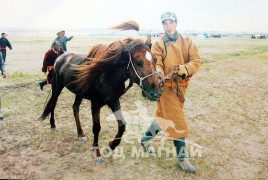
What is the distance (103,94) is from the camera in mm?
4016

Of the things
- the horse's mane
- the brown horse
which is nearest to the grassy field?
the brown horse

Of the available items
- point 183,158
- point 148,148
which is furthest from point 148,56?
point 148,148

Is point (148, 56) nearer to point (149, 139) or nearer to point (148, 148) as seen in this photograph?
point (149, 139)

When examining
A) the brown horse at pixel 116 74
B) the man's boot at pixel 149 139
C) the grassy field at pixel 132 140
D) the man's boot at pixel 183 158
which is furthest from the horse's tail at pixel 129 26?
the grassy field at pixel 132 140

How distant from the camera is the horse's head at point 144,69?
11.0 feet

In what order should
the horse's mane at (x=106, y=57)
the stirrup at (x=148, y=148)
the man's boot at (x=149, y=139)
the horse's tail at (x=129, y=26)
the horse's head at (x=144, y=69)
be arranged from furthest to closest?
the stirrup at (x=148, y=148) → the man's boot at (x=149, y=139) → the horse's tail at (x=129, y=26) → the horse's mane at (x=106, y=57) → the horse's head at (x=144, y=69)

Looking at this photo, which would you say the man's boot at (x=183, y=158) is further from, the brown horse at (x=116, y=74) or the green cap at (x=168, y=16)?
the green cap at (x=168, y=16)

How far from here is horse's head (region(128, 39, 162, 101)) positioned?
11.0ft

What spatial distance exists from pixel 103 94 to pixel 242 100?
5.68m

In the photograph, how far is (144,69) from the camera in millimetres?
3418

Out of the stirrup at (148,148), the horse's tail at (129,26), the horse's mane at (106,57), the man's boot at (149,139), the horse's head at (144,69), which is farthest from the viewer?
the stirrup at (148,148)

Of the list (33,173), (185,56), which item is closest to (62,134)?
(33,173)

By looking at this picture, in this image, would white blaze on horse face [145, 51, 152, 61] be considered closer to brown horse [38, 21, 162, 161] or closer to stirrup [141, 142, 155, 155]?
brown horse [38, 21, 162, 161]

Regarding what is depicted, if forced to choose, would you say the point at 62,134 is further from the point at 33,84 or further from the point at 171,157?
the point at 33,84
